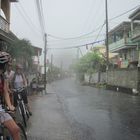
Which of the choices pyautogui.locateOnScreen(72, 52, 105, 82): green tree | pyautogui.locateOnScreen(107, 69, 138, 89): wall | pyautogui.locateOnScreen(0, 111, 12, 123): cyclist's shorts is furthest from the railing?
pyautogui.locateOnScreen(0, 111, 12, 123): cyclist's shorts

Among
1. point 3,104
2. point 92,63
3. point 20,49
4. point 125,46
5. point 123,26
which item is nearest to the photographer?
point 3,104

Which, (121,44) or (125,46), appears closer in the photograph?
(125,46)

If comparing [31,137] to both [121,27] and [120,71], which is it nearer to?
[120,71]

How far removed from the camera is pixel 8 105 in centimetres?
513

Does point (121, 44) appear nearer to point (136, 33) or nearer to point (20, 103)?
point (136, 33)

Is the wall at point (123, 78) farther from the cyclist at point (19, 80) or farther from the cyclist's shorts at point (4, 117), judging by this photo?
the cyclist's shorts at point (4, 117)

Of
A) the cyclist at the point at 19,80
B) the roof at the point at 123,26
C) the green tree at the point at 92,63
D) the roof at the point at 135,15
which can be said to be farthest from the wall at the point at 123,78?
the cyclist at the point at 19,80

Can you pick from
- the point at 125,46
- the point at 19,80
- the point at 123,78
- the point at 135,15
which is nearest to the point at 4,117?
the point at 19,80

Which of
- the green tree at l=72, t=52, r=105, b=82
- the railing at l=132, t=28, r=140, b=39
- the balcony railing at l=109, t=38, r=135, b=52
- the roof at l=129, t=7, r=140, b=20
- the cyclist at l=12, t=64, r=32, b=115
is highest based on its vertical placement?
the roof at l=129, t=7, r=140, b=20

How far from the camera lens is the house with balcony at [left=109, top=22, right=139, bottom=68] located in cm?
4438

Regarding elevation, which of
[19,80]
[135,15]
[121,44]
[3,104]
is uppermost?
[135,15]

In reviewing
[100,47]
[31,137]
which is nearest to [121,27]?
[100,47]

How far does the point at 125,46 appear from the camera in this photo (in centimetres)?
4538

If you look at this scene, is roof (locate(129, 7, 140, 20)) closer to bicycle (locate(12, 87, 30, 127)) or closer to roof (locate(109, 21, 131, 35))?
roof (locate(109, 21, 131, 35))
